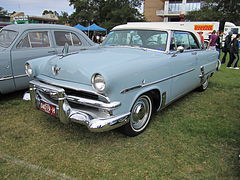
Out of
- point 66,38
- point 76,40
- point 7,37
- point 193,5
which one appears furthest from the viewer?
point 193,5

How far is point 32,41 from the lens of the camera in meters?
4.51

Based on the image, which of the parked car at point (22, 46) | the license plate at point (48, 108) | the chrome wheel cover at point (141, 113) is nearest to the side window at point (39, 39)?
the parked car at point (22, 46)

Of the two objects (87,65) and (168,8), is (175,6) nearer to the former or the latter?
(168,8)

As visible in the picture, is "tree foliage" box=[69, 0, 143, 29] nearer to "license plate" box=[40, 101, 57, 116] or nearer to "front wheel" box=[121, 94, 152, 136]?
"front wheel" box=[121, 94, 152, 136]

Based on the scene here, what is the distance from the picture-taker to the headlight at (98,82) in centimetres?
232

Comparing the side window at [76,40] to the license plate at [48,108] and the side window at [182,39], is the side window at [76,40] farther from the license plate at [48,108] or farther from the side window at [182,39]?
the license plate at [48,108]

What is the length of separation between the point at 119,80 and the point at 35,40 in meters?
3.03

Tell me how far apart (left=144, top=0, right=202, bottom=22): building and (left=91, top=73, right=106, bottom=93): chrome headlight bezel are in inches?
1737

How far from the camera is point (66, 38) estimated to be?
5.15 m

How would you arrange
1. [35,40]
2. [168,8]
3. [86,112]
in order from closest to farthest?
[86,112], [35,40], [168,8]

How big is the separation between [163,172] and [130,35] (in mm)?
2429

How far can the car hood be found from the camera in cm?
249

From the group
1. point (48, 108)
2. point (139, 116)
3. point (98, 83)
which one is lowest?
point (139, 116)

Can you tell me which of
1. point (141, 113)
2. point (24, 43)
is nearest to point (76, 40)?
point (24, 43)
